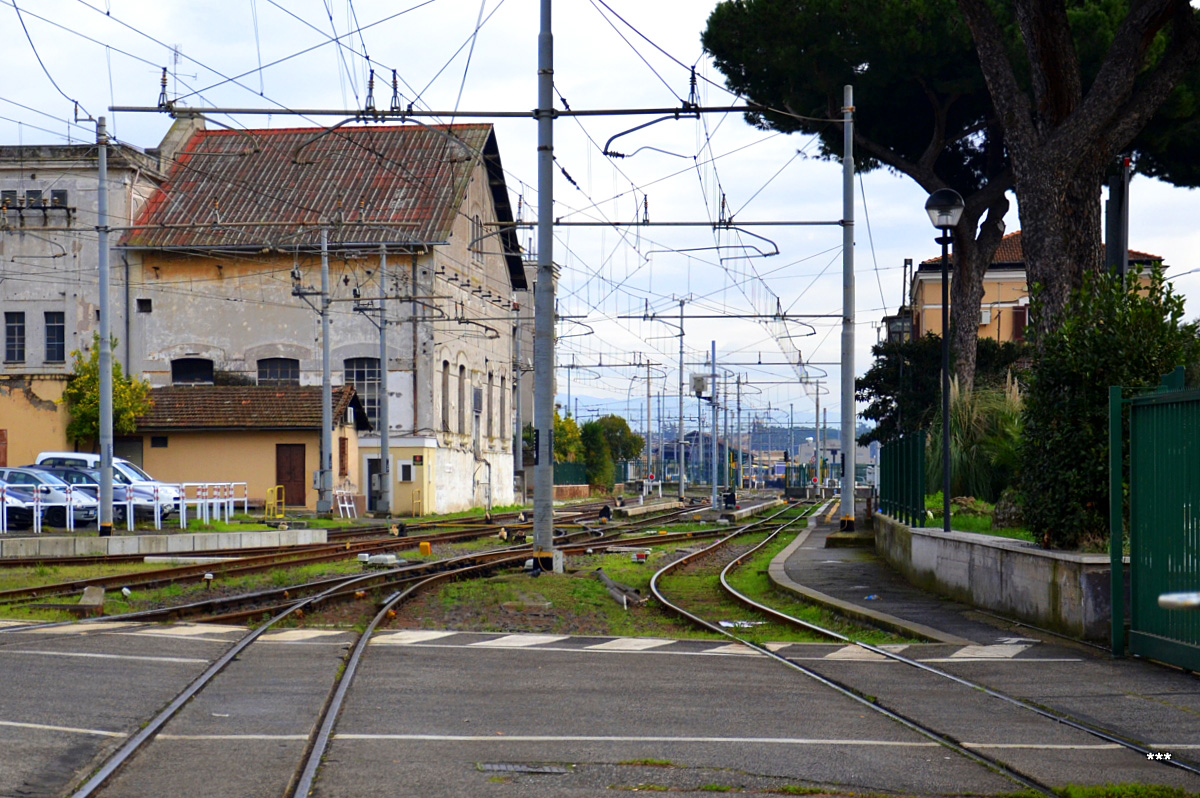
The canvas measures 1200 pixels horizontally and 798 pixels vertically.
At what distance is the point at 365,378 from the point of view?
50.6 meters

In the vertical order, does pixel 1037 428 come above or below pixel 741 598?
above

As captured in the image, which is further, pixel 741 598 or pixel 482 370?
pixel 482 370

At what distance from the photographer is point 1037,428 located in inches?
508

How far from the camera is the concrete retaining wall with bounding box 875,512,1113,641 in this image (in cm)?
1137

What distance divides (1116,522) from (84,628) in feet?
30.3

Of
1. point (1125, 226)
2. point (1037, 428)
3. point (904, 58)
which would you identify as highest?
point (904, 58)

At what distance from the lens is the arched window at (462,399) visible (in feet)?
178

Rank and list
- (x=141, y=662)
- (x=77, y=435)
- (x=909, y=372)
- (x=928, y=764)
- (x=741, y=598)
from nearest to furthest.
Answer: (x=928, y=764) → (x=141, y=662) → (x=741, y=598) → (x=909, y=372) → (x=77, y=435)

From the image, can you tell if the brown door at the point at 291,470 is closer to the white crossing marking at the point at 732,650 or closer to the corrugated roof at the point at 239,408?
the corrugated roof at the point at 239,408

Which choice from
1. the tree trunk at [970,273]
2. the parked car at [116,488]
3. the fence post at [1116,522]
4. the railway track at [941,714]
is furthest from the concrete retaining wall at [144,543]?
the fence post at [1116,522]

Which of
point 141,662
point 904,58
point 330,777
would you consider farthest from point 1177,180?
point 330,777

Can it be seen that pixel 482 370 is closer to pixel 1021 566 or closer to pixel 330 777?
pixel 1021 566

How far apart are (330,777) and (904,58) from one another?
26.4m

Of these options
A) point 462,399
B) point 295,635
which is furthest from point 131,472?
point 295,635
